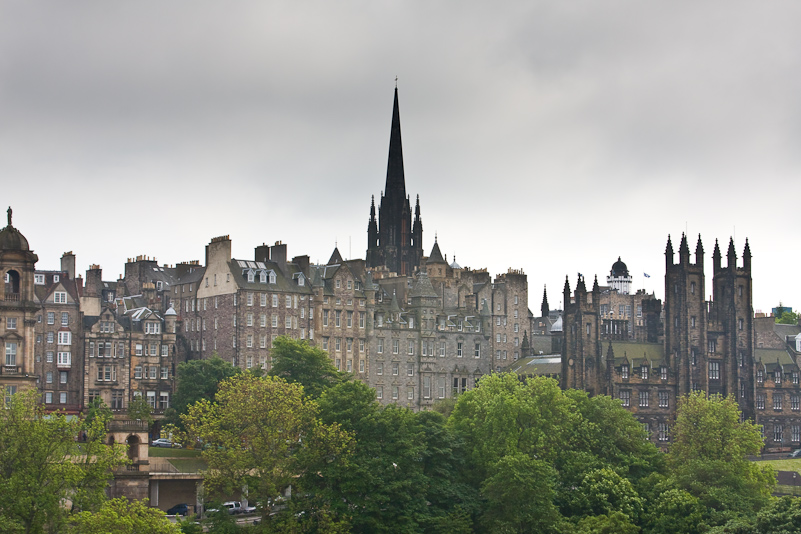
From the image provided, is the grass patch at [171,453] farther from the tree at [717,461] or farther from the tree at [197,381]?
the tree at [717,461]

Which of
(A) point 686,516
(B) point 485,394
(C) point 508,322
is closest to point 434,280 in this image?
(C) point 508,322

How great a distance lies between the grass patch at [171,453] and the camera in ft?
329

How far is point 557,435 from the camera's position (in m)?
98.0

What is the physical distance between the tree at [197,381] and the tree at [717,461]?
37.1 meters

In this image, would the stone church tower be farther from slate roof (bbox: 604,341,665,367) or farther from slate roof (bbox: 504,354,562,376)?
slate roof (bbox: 604,341,665,367)

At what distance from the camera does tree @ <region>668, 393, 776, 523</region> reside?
93625mm

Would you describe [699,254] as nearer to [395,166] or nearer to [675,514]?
[395,166]

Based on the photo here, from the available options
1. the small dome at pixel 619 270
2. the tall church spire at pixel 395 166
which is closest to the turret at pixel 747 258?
the small dome at pixel 619 270

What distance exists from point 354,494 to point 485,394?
71.6 ft

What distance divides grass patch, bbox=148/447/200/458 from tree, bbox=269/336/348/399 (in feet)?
33.4

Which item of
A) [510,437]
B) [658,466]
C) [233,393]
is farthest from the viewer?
[658,466]

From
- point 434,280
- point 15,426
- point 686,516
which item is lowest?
point 686,516

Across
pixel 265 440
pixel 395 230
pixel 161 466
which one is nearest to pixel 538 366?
pixel 395 230

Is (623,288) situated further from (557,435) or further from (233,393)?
(233,393)
